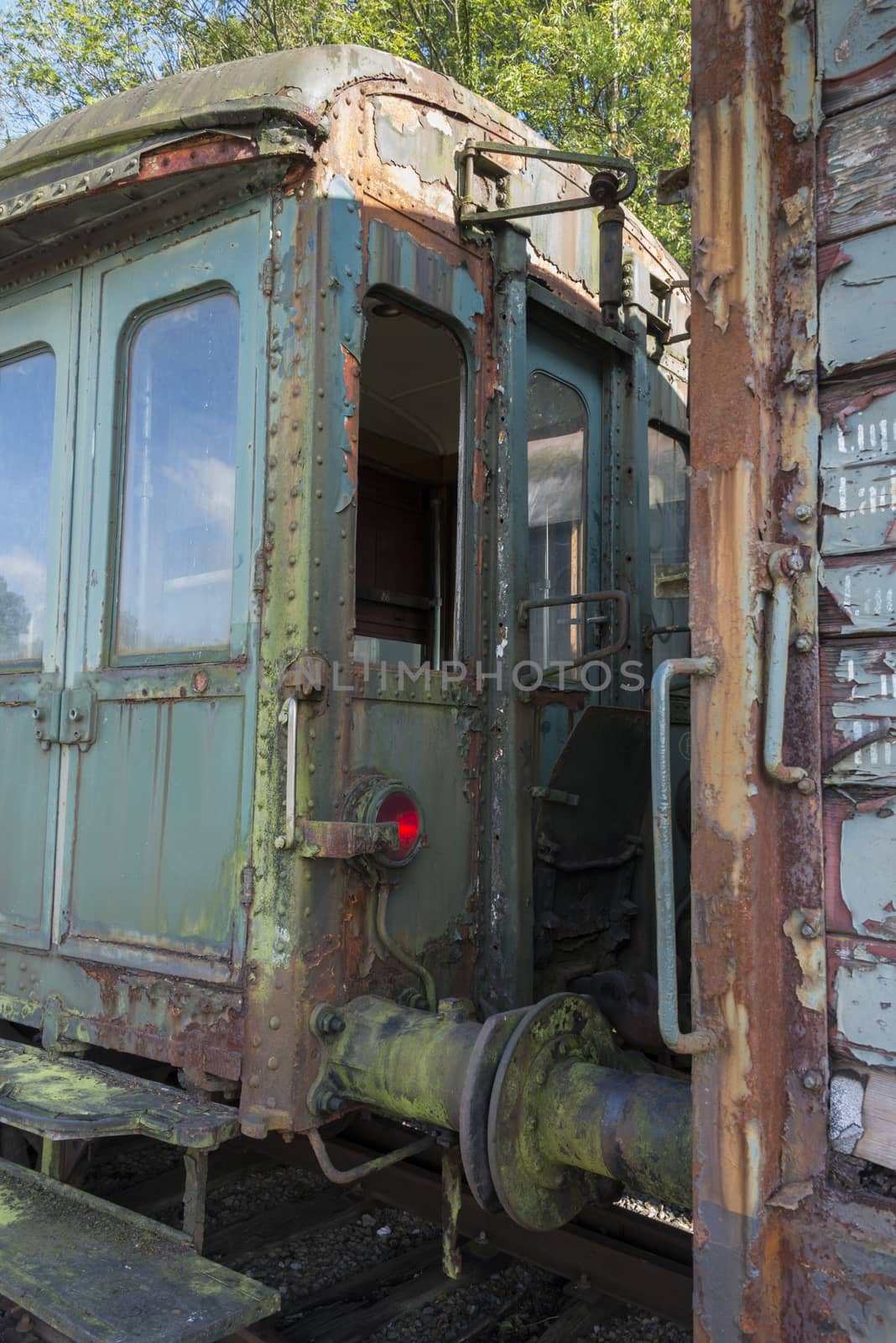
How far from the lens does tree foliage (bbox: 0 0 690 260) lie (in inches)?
456

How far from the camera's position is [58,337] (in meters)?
3.70

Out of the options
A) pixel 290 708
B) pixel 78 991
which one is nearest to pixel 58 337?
pixel 290 708

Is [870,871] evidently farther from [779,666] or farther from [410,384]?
[410,384]

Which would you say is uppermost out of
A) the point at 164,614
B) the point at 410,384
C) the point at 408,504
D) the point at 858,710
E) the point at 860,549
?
the point at 410,384

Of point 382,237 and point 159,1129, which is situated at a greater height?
point 382,237

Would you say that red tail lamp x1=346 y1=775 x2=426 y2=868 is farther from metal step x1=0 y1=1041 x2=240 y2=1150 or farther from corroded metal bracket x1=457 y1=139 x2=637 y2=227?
corroded metal bracket x1=457 y1=139 x2=637 y2=227

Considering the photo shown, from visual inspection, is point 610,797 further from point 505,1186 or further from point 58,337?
point 58,337

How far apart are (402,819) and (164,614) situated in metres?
1.01

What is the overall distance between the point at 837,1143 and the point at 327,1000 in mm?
1540

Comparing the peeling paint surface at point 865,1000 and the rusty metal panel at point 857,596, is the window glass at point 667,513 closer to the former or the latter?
the rusty metal panel at point 857,596

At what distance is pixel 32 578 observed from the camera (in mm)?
3807

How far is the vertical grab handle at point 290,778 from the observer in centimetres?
278

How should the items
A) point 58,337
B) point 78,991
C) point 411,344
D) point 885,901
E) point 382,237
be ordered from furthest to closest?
point 411,344 → point 58,337 → point 78,991 → point 382,237 → point 885,901

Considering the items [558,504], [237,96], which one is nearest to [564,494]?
[558,504]
